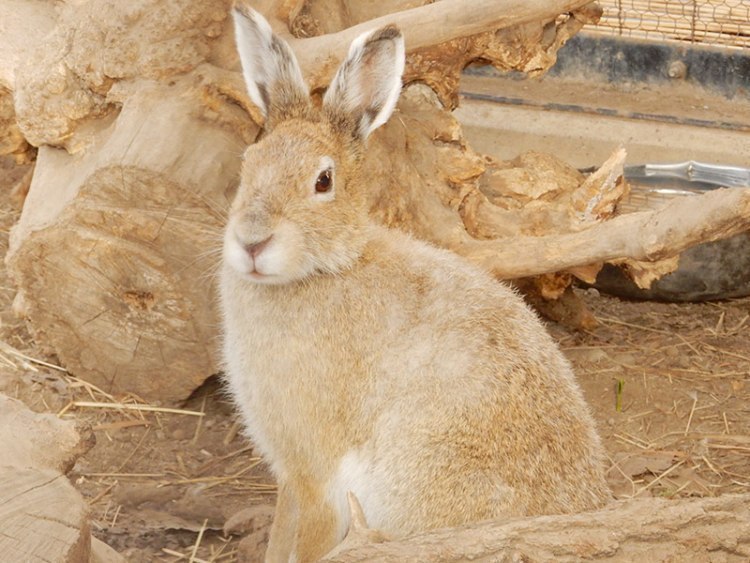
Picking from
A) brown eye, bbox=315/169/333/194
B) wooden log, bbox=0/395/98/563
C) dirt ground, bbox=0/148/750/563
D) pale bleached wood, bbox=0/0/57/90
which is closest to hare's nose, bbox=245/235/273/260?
brown eye, bbox=315/169/333/194

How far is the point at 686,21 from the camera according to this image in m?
8.60

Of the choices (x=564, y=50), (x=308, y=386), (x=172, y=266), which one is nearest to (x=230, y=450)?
(x=172, y=266)

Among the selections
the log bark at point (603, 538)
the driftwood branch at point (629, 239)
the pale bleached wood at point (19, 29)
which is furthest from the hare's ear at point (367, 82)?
Answer: the pale bleached wood at point (19, 29)

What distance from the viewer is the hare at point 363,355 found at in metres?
3.63

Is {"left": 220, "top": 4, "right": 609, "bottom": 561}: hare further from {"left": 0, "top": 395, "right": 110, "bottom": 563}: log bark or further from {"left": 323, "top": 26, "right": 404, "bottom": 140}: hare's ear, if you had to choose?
Result: {"left": 0, "top": 395, "right": 110, "bottom": 563}: log bark

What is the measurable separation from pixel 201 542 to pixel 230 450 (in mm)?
727

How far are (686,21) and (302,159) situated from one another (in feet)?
18.5

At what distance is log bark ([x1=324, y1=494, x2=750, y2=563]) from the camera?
290 centimetres

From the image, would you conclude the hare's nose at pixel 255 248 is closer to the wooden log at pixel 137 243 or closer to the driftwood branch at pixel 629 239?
the wooden log at pixel 137 243

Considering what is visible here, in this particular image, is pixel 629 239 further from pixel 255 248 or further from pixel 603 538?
pixel 603 538

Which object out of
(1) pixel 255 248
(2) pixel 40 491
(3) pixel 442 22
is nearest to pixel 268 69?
(1) pixel 255 248

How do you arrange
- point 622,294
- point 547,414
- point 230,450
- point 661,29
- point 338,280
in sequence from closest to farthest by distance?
point 547,414, point 338,280, point 230,450, point 622,294, point 661,29

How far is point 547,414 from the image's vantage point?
145 inches

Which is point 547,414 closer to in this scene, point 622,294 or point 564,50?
point 622,294
